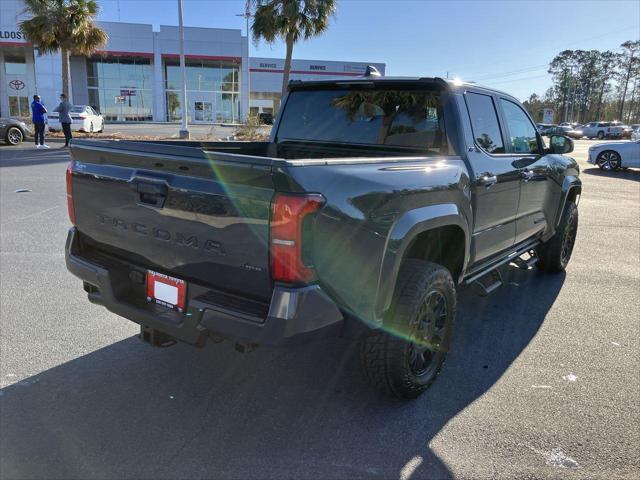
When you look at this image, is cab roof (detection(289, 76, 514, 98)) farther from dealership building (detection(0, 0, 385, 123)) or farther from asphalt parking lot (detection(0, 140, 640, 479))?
dealership building (detection(0, 0, 385, 123))

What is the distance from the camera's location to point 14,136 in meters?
18.9

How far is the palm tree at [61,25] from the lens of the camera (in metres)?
23.5

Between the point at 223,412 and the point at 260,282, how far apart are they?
1.05 m

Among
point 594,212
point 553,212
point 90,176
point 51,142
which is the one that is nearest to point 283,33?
point 51,142

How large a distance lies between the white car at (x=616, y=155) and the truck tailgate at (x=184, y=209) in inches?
753

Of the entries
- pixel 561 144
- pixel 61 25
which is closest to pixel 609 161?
pixel 561 144

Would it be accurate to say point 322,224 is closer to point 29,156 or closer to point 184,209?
point 184,209

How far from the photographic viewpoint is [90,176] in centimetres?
292

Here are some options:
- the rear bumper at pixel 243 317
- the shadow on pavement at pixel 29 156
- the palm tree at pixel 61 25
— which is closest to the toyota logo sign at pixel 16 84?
the palm tree at pixel 61 25

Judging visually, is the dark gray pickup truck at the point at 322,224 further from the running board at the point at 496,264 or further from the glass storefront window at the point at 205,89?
the glass storefront window at the point at 205,89

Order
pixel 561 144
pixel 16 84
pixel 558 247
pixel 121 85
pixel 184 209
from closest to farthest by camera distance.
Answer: pixel 184 209 < pixel 561 144 < pixel 558 247 < pixel 16 84 < pixel 121 85

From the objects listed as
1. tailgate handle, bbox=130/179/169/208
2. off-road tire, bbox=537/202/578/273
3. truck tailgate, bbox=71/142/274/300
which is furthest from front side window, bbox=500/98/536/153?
tailgate handle, bbox=130/179/169/208

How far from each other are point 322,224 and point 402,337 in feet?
3.16

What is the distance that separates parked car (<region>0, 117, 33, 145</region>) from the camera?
1853cm
